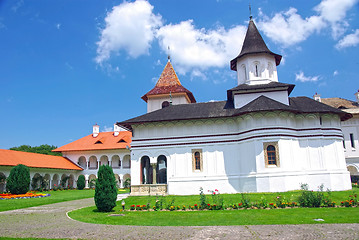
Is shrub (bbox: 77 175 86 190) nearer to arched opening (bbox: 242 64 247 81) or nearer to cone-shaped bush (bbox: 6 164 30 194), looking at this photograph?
cone-shaped bush (bbox: 6 164 30 194)

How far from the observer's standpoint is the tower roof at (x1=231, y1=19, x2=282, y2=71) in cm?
2461

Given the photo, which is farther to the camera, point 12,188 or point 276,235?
point 12,188

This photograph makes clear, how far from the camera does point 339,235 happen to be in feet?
23.5

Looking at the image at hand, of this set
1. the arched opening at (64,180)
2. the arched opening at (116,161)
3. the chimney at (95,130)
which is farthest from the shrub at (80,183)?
the chimney at (95,130)

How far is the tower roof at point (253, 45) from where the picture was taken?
24.6 meters

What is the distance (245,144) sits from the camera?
20.4 meters

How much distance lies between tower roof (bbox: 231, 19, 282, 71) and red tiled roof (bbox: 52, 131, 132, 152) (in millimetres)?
22090

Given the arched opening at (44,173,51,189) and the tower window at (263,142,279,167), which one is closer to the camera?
the tower window at (263,142,279,167)

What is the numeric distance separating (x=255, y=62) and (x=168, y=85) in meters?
16.8

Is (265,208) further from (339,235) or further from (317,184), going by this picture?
(317,184)

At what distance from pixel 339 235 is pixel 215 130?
14851 mm

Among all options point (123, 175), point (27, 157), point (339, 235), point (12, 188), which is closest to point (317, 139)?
point (339, 235)

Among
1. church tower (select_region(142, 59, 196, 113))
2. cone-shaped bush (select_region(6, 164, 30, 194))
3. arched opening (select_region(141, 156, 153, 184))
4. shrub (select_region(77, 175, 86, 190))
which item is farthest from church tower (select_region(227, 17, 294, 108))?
shrub (select_region(77, 175, 86, 190))

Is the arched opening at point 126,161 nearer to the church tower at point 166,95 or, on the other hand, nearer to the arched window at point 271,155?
the church tower at point 166,95
